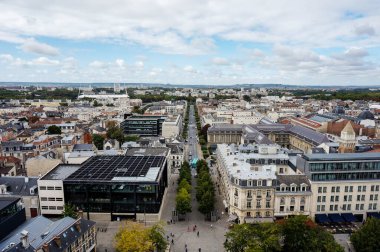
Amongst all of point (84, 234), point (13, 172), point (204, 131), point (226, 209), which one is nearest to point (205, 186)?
point (226, 209)

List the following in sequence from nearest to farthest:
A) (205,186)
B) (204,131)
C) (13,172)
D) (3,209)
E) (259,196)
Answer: (3,209) < (259,196) < (205,186) < (13,172) < (204,131)

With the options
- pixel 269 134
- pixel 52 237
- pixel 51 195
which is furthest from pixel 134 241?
pixel 269 134

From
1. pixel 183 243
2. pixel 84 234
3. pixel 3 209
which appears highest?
pixel 3 209

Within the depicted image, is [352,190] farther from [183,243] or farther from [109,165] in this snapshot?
[109,165]

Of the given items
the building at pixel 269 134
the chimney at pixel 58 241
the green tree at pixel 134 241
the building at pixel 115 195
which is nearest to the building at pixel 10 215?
the chimney at pixel 58 241

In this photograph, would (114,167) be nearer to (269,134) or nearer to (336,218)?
(336,218)

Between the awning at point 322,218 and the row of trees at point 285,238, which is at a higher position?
the row of trees at point 285,238

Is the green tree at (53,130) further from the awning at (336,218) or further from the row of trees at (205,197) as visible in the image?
the awning at (336,218)

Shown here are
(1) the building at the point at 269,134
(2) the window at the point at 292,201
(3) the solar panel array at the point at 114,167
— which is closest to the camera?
(2) the window at the point at 292,201
